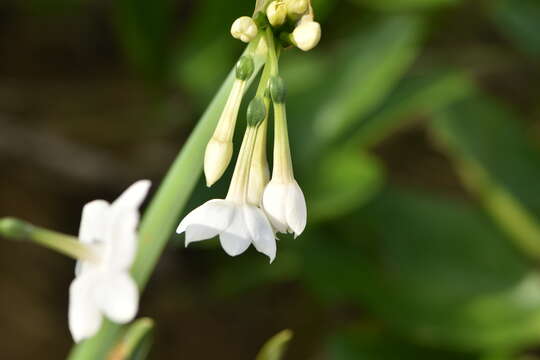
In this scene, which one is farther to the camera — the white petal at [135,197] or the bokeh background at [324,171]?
the bokeh background at [324,171]

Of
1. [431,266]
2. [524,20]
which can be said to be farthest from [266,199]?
[524,20]

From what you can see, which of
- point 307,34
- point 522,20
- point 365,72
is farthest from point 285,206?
point 522,20

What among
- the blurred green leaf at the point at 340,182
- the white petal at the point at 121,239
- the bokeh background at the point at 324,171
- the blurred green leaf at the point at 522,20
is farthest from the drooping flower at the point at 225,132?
the blurred green leaf at the point at 522,20

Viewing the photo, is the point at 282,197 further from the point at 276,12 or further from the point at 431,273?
the point at 431,273

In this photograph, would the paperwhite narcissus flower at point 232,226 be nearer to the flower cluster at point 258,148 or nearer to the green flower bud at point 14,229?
the flower cluster at point 258,148

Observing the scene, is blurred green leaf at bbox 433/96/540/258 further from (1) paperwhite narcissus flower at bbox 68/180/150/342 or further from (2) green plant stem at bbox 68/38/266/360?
(1) paperwhite narcissus flower at bbox 68/180/150/342

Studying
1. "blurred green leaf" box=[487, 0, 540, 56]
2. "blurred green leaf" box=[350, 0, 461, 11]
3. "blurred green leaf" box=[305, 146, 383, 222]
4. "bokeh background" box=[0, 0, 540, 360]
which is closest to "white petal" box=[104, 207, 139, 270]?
"bokeh background" box=[0, 0, 540, 360]
